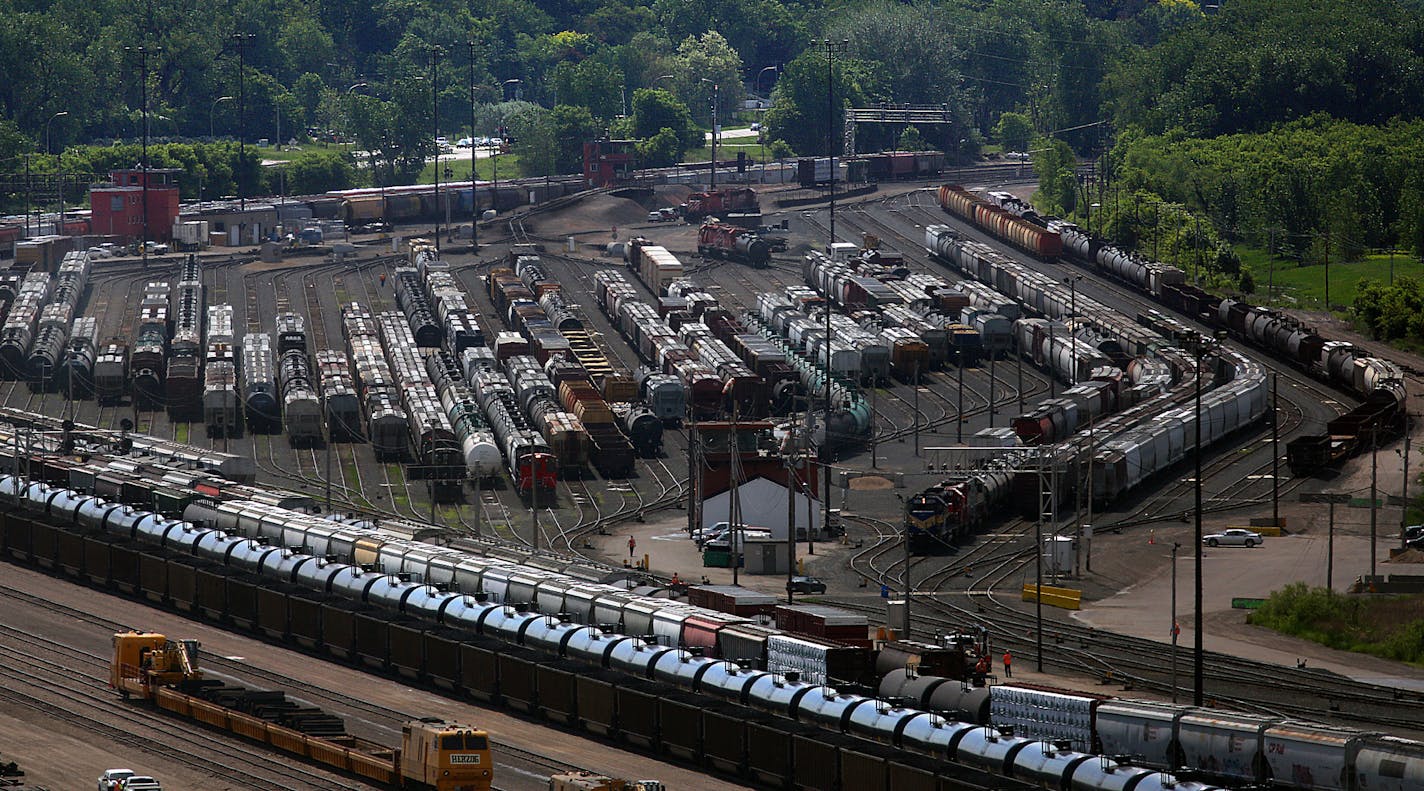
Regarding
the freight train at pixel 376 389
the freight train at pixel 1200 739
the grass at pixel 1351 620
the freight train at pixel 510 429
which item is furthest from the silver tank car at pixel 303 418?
the freight train at pixel 1200 739

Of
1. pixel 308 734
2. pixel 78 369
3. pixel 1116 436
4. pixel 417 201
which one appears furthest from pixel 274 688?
pixel 417 201

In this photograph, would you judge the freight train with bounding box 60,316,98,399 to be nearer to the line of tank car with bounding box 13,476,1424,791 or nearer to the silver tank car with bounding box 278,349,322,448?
the silver tank car with bounding box 278,349,322,448

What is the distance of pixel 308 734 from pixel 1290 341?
269 ft

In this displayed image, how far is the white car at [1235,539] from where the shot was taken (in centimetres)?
9162

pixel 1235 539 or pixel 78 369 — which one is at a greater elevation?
pixel 78 369

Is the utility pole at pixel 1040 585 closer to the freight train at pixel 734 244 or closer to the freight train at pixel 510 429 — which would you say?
the freight train at pixel 510 429

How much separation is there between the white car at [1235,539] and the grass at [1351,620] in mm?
11200

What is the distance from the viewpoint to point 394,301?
493 ft

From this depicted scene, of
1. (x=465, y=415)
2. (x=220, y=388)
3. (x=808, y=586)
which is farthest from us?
(x=220, y=388)

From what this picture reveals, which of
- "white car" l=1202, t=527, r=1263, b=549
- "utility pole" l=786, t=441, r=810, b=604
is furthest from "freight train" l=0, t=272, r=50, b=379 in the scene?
"white car" l=1202, t=527, r=1263, b=549

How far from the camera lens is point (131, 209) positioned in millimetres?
174500

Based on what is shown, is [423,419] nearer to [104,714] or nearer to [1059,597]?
[1059,597]

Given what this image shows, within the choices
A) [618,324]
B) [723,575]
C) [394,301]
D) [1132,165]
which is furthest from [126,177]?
[723,575]

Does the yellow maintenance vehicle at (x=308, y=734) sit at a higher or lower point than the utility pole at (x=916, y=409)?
higher
